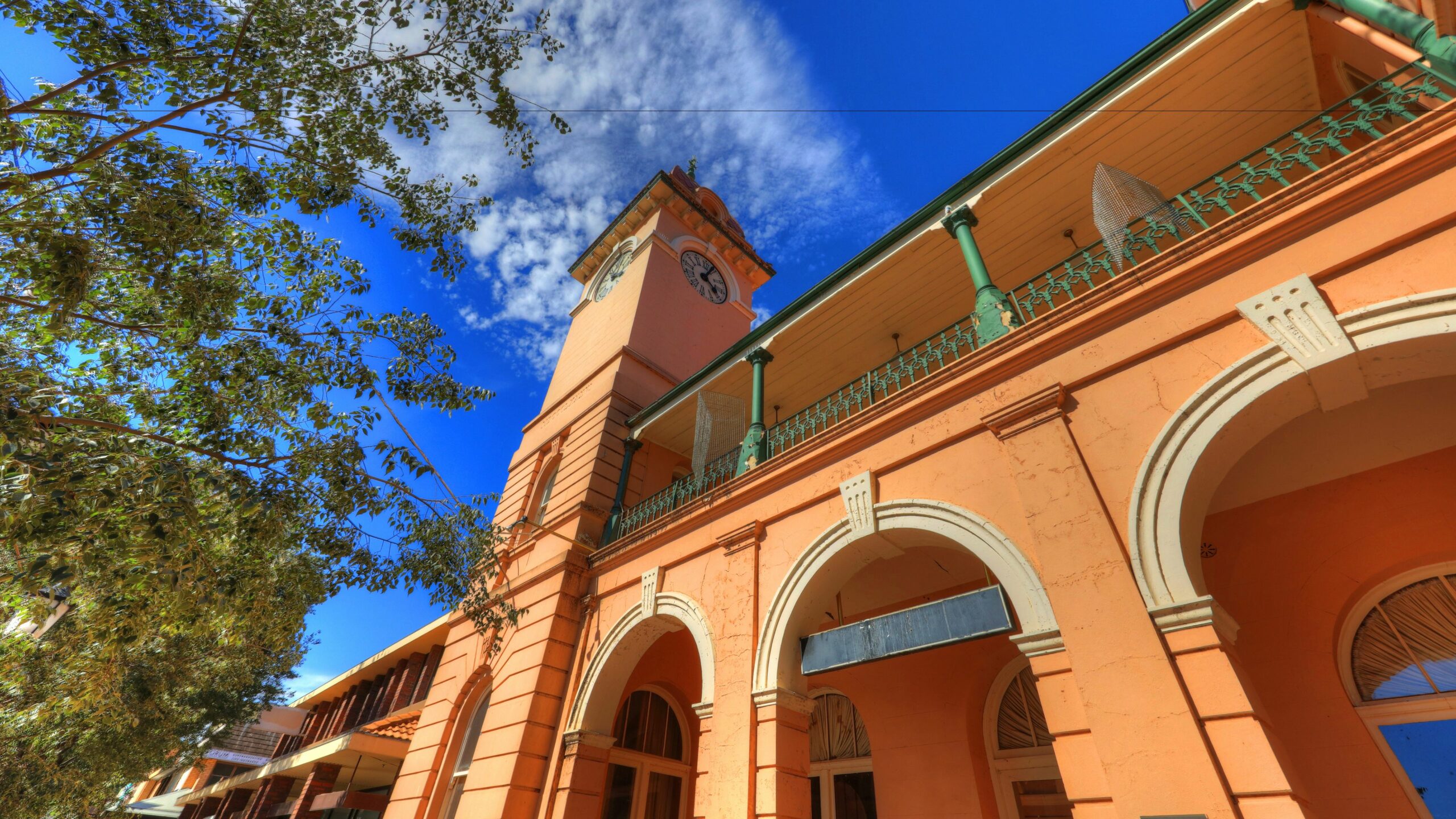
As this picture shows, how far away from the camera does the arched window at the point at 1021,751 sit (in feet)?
21.8

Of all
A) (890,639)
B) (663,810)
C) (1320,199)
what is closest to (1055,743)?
(890,639)

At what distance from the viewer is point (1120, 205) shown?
628 cm

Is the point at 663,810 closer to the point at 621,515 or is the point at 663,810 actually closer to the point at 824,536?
the point at 621,515

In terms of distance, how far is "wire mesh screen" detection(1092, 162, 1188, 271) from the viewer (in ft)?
19.4

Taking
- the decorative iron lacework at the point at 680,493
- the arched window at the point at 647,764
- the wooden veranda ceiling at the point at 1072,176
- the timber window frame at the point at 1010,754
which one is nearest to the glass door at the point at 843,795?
the timber window frame at the point at 1010,754

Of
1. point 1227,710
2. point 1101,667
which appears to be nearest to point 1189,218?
point 1101,667

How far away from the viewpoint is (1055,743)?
14.3 feet

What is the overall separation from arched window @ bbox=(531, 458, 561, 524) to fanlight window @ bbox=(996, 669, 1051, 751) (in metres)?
8.59

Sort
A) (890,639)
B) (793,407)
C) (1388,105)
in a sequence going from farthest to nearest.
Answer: (793,407)
(890,639)
(1388,105)

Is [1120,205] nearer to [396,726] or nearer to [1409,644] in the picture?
[1409,644]

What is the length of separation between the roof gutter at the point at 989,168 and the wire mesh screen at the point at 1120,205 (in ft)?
4.58

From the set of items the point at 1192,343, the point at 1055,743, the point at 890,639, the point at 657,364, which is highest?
the point at 657,364

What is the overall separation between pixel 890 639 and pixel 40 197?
7.85 meters

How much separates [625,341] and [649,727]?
302 inches
